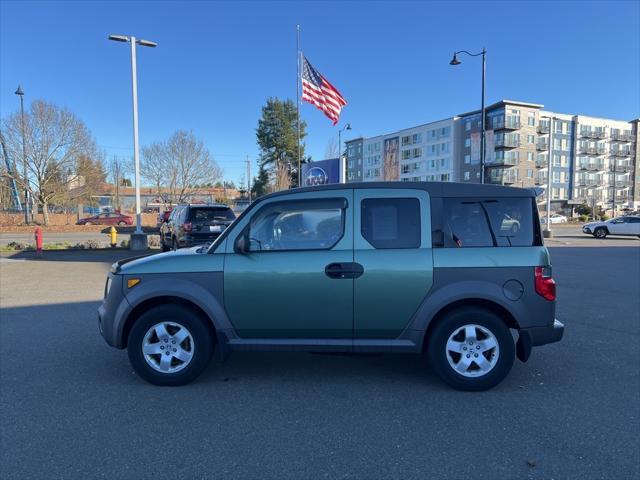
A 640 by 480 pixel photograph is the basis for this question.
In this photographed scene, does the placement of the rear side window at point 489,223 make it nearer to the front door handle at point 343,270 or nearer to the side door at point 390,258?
the side door at point 390,258

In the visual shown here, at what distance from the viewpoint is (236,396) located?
12.8 feet

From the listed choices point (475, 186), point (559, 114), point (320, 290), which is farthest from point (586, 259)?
point (559, 114)

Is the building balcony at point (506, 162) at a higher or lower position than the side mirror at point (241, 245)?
higher

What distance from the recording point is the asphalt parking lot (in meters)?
2.88

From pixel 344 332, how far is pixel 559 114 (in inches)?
3553

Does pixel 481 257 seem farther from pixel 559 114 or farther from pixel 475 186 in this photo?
pixel 559 114

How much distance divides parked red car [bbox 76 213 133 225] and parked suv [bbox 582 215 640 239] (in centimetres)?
3884

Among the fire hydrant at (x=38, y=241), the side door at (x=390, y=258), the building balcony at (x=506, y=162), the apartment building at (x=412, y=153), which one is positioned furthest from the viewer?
the apartment building at (x=412, y=153)

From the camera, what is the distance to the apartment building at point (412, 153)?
78750 mm

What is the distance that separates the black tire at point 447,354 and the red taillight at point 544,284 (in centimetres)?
45

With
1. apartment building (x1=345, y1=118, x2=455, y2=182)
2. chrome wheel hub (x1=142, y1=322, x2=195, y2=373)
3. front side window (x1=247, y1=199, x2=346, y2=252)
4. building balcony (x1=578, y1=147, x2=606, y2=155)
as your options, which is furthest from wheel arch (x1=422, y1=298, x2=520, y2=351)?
building balcony (x1=578, y1=147, x2=606, y2=155)

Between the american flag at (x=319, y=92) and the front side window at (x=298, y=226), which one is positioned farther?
the american flag at (x=319, y=92)

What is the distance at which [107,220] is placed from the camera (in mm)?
40469

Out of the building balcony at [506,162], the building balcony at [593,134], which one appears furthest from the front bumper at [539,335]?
the building balcony at [593,134]
